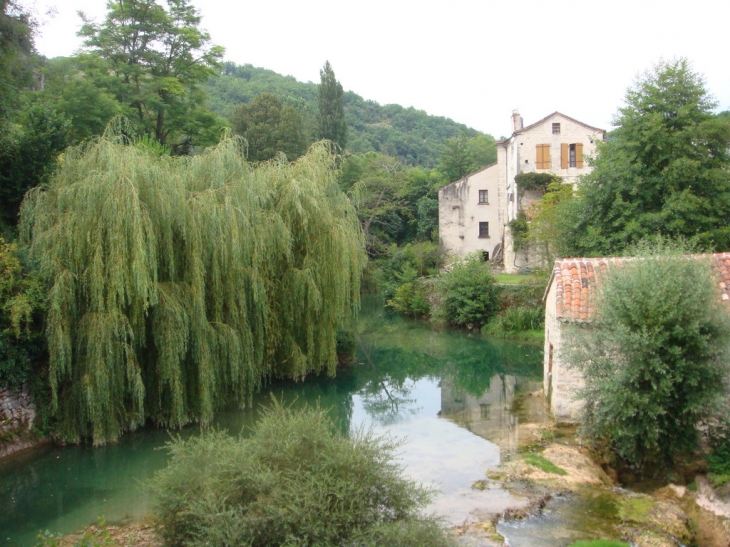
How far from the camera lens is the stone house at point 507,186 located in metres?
35.8

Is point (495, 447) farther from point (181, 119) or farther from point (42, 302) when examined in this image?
point (181, 119)

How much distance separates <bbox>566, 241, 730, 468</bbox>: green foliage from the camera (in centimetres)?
967

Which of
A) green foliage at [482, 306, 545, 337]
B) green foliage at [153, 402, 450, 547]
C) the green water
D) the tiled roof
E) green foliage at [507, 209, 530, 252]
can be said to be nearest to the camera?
green foliage at [153, 402, 450, 547]

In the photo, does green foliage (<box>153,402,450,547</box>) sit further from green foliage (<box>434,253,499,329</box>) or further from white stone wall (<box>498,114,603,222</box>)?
white stone wall (<box>498,114,603,222</box>)

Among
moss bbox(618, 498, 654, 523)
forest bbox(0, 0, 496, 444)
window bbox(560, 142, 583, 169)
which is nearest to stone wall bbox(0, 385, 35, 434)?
forest bbox(0, 0, 496, 444)

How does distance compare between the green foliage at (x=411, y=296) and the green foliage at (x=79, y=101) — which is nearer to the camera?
the green foliage at (x=79, y=101)

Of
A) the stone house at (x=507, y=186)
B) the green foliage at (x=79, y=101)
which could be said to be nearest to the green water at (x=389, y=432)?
the green foliage at (x=79, y=101)

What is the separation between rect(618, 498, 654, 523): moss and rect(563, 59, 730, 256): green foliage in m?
10.4

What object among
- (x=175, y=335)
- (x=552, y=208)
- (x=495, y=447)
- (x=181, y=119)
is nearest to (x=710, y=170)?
(x=552, y=208)

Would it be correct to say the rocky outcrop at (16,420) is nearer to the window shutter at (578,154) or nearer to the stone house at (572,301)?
the stone house at (572,301)

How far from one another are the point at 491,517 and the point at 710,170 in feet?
46.3

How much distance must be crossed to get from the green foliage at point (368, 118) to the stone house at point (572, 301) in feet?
151

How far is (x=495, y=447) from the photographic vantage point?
505 inches

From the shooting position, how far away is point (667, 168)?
720 inches
